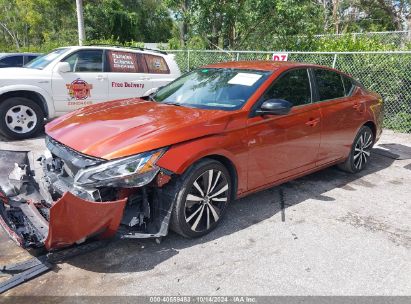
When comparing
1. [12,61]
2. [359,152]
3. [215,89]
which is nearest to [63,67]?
[215,89]

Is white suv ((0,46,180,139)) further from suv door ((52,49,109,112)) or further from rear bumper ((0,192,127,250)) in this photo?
rear bumper ((0,192,127,250))

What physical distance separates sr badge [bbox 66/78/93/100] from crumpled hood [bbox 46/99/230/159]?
3.63 m

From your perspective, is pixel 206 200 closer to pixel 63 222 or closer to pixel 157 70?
pixel 63 222

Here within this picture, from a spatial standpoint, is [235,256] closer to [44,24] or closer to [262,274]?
[262,274]

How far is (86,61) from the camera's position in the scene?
7949mm

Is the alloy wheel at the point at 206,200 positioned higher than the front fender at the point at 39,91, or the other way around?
the front fender at the point at 39,91

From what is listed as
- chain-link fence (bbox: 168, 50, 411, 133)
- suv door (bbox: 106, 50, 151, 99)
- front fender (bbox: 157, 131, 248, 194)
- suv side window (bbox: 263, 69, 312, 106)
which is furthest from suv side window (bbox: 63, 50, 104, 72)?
chain-link fence (bbox: 168, 50, 411, 133)

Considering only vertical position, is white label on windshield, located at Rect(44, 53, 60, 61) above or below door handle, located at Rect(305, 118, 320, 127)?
above

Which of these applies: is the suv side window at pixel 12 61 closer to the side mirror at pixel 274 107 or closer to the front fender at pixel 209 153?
the side mirror at pixel 274 107

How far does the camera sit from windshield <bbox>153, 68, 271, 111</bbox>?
4.22 m

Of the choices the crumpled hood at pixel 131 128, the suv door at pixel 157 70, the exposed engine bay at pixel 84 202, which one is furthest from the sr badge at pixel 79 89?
the exposed engine bay at pixel 84 202

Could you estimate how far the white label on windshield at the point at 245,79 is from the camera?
4.38 metres

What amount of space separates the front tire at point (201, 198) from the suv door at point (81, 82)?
16.1 ft

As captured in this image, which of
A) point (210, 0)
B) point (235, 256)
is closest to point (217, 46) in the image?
point (210, 0)
